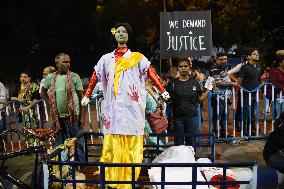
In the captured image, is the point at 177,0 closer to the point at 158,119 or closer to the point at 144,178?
the point at 158,119

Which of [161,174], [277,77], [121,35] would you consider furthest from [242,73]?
[161,174]

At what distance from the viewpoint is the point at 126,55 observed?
486 cm

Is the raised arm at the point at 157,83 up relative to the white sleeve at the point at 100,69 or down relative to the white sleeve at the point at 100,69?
down

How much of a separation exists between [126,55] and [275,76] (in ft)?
15.0

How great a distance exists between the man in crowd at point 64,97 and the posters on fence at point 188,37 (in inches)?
85.9

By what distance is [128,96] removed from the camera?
4805mm

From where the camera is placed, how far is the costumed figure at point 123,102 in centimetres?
480

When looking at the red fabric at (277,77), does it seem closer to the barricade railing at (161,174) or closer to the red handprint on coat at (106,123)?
the red handprint on coat at (106,123)

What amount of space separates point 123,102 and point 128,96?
9 centimetres

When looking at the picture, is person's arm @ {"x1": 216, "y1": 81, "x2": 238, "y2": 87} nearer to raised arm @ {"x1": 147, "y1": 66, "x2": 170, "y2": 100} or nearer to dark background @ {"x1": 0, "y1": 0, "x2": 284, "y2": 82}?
raised arm @ {"x1": 147, "y1": 66, "x2": 170, "y2": 100}

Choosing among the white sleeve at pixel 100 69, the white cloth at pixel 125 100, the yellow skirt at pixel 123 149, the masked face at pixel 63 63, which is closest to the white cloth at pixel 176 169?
the yellow skirt at pixel 123 149

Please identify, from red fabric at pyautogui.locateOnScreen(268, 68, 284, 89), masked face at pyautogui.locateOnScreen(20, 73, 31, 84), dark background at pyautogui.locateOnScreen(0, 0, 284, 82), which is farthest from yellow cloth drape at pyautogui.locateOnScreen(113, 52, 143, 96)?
dark background at pyautogui.locateOnScreen(0, 0, 284, 82)

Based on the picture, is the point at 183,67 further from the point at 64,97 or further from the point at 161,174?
the point at 161,174

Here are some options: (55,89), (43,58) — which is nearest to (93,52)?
(43,58)
